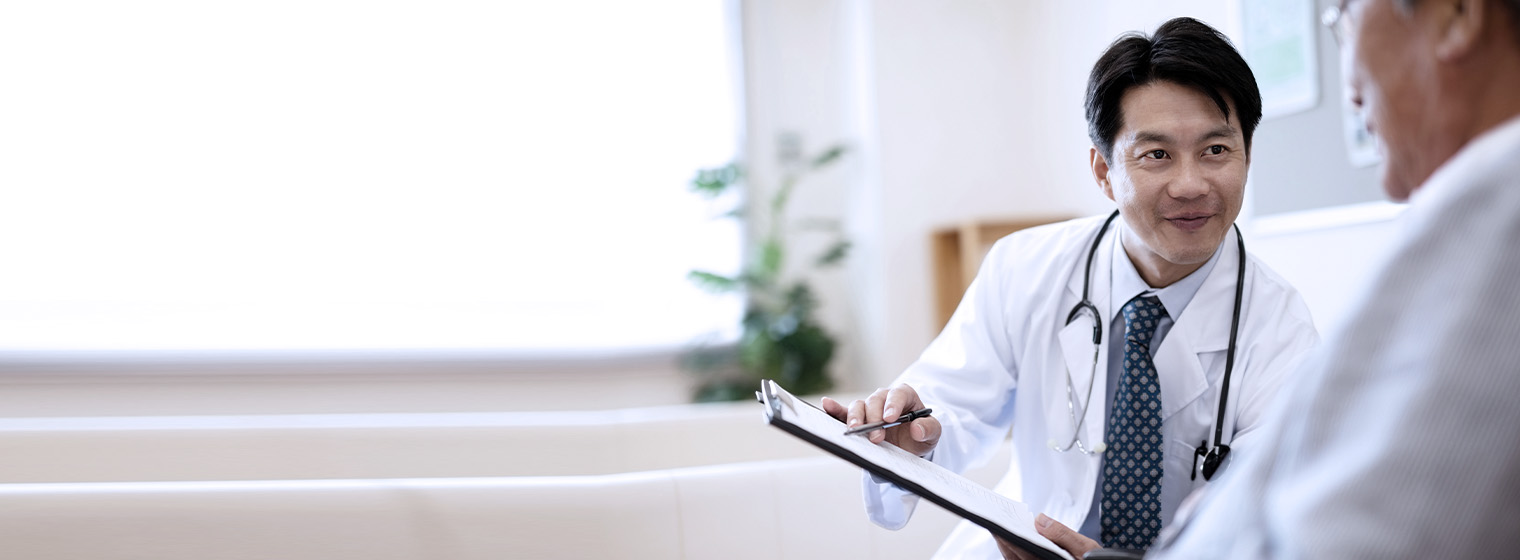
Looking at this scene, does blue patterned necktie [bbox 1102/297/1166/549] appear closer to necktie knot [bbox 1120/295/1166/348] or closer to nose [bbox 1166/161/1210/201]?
necktie knot [bbox 1120/295/1166/348]

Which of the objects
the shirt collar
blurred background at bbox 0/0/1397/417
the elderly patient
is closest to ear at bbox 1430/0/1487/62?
the elderly patient

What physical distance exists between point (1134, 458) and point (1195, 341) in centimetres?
20

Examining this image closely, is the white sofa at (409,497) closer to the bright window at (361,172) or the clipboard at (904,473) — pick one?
the clipboard at (904,473)

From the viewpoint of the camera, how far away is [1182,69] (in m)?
1.47

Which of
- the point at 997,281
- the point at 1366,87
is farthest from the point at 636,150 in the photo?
the point at 1366,87

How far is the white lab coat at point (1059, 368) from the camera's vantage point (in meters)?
1.50

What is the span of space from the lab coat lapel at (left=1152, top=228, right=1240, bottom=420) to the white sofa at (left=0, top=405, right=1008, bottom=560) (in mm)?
555

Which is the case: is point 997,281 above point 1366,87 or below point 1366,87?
below

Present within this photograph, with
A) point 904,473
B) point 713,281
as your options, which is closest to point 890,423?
point 904,473

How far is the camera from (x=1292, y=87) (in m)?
2.98

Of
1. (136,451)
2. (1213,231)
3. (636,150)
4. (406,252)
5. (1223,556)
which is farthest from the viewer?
(636,150)

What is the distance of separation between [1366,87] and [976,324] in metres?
0.95

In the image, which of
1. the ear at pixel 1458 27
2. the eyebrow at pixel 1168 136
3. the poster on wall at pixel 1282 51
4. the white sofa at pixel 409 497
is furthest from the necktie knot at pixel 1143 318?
the poster on wall at pixel 1282 51

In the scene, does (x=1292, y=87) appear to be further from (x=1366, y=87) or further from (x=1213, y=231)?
(x=1366, y=87)
